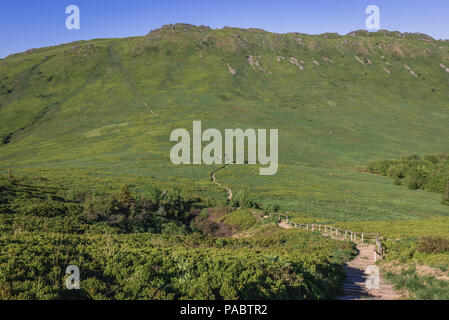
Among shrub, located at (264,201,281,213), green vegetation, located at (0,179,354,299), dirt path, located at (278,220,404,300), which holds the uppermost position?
green vegetation, located at (0,179,354,299)

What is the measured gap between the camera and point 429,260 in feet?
68.9

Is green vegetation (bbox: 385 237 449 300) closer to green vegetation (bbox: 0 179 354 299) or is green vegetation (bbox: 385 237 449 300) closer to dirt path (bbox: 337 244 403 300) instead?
dirt path (bbox: 337 244 403 300)

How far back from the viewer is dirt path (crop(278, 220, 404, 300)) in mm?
15602

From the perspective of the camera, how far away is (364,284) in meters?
18.2

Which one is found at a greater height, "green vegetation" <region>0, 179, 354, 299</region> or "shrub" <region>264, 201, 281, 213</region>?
"green vegetation" <region>0, 179, 354, 299</region>

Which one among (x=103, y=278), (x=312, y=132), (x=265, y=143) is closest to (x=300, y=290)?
(x=103, y=278)

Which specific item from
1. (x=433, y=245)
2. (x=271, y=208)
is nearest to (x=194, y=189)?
(x=271, y=208)

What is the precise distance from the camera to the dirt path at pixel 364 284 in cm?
1560

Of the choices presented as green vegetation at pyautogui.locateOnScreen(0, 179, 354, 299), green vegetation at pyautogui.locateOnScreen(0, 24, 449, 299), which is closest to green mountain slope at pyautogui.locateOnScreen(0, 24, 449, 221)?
green vegetation at pyautogui.locateOnScreen(0, 24, 449, 299)

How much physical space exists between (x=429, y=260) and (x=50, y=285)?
21.5 m

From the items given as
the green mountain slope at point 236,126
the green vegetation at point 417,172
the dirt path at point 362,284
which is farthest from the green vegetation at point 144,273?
the green vegetation at point 417,172

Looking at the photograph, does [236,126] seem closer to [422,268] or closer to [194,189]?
[194,189]

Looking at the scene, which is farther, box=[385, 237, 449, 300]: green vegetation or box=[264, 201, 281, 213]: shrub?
box=[264, 201, 281, 213]: shrub
